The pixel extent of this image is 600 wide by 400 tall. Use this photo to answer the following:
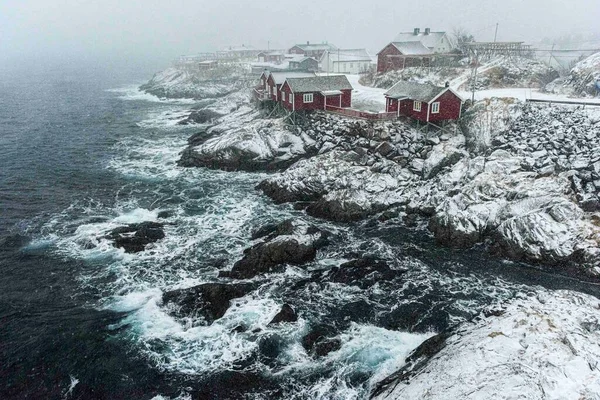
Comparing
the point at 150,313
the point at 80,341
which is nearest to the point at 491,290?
the point at 150,313

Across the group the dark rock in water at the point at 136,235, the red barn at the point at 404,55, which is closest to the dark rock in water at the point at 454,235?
the dark rock in water at the point at 136,235

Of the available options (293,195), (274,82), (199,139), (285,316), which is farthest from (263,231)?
(274,82)

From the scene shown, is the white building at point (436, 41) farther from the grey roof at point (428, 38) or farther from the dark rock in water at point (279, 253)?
the dark rock in water at point (279, 253)

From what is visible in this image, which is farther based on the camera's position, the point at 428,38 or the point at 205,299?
the point at 428,38

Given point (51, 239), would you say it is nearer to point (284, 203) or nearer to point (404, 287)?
point (284, 203)

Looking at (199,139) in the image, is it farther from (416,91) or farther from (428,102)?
(428,102)

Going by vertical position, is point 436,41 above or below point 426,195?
above

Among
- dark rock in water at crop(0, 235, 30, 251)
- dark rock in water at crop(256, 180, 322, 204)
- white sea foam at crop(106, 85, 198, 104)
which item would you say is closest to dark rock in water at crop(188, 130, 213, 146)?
dark rock in water at crop(256, 180, 322, 204)

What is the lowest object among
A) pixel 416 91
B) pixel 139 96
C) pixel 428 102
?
pixel 139 96
